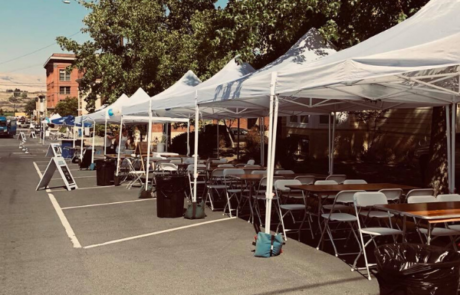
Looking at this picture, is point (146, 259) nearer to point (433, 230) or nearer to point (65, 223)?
point (65, 223)

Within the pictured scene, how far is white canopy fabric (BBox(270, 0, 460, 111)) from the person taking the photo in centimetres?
543

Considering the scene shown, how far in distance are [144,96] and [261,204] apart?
7629 millimetres

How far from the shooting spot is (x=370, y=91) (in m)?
9.25

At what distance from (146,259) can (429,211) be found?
12.3ft

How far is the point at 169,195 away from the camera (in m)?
10.6

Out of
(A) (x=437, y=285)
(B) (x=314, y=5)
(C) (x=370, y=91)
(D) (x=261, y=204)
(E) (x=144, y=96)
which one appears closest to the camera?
(A) (x=437, y=285)

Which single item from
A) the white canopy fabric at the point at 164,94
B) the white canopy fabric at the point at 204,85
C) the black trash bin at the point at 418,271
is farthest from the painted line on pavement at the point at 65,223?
the black trash bin at the point at 418,271

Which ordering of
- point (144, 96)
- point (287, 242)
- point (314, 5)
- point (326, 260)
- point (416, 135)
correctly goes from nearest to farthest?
point (326, 260) → point (287, 242) → point (314, 5) → point (144, 96) → point (416, 135)

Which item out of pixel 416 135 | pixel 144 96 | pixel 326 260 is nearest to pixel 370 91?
pixel 326 260

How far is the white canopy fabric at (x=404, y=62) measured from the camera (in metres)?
5.43

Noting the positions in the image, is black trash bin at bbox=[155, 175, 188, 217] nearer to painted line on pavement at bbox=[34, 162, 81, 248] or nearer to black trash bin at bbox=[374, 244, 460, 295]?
painted line on pavement at bbox=[34, 162, 81, 248]

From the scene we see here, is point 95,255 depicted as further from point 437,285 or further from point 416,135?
point 416,135

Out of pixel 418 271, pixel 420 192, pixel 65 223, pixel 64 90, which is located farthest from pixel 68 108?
pixel 418 271

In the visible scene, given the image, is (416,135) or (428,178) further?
(416,135)
